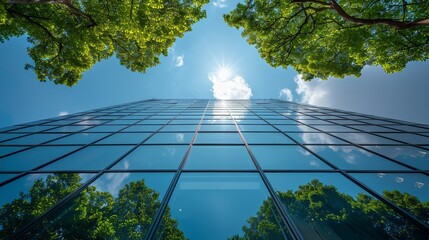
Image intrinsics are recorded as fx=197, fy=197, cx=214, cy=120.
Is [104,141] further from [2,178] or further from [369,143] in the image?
[369,143]

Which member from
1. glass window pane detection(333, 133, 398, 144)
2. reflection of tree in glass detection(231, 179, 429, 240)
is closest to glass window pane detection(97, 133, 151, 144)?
reflection of tree in glass detection(231, 179, 429, 240)

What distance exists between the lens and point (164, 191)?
4.17 m

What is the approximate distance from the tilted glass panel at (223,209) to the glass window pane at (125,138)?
3.52 metres

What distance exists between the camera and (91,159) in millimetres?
5734

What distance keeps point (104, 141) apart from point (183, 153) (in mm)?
3457

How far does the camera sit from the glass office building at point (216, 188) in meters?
3.41

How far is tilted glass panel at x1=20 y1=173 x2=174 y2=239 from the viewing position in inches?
131

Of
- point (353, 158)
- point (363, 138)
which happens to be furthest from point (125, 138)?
point (363, 138)

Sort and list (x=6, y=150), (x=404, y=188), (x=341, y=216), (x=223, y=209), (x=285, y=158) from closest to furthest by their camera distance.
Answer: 1. (x=341, y=216)
2. (x=223, y=209)
3. (x=404, y=188)
4. (x=285, y=158)
5. (x=6, y=150)

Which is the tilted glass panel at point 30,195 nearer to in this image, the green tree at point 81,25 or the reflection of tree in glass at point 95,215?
the reflection of tree in glass at point 95,215

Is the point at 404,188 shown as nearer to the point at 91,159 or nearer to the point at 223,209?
the point at 223,209

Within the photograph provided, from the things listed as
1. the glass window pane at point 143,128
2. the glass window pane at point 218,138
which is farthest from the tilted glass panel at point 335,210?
the glass window pane at point 143,128

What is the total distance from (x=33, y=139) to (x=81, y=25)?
205 inches

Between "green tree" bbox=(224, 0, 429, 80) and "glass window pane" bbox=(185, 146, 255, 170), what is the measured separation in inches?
245
